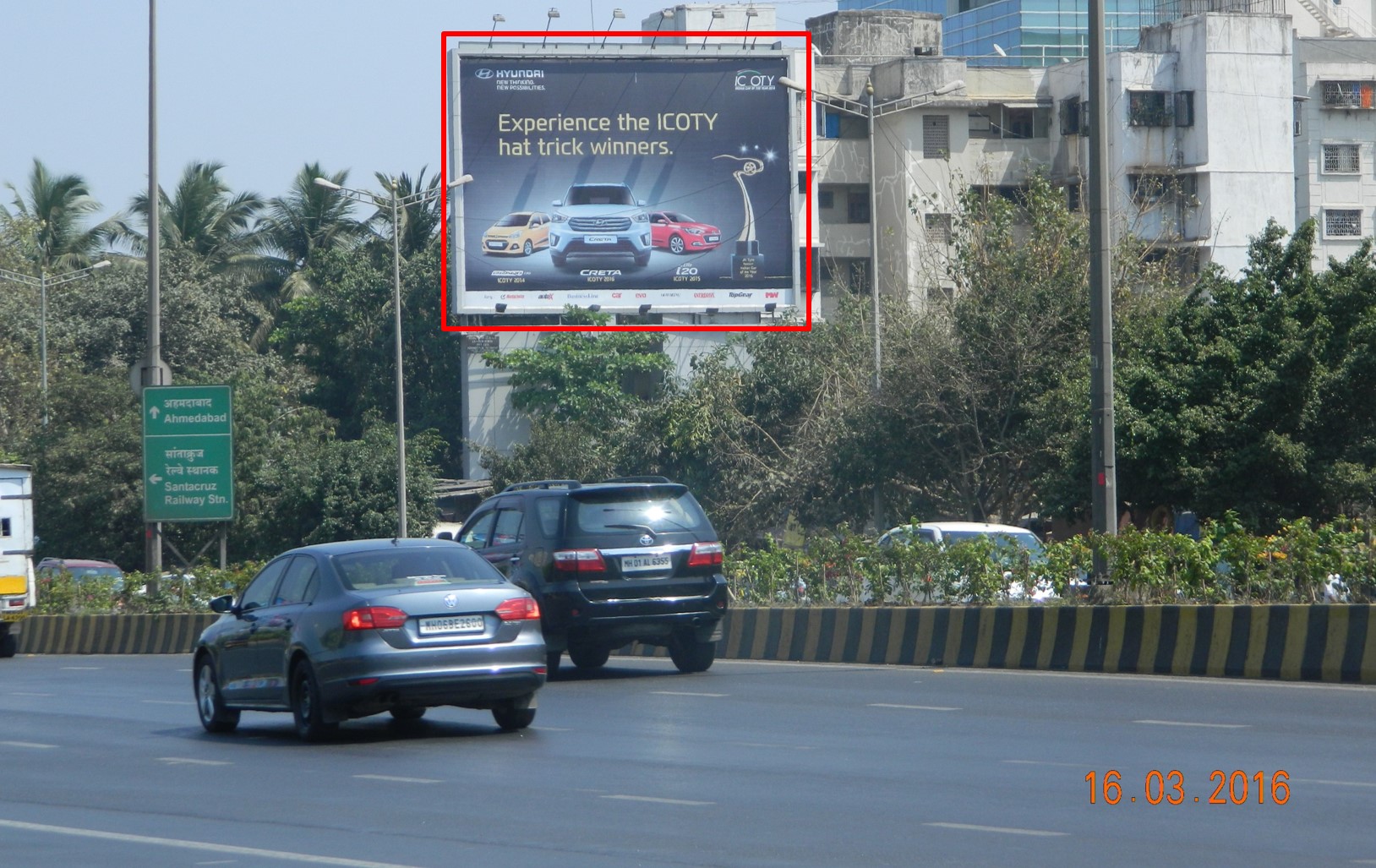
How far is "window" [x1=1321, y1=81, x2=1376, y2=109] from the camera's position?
201ft

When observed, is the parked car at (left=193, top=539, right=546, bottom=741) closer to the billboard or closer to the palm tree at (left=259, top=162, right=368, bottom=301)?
the billboard

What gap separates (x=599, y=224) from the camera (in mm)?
46750

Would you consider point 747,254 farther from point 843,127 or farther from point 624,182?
point 843,127

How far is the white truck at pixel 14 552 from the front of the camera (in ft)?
90.0

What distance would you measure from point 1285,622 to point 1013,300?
64.7 ft

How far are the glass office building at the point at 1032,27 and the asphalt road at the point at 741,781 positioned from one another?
6357 cm

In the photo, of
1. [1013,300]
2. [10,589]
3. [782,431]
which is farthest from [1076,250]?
[10,589]

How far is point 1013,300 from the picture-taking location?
33.8m

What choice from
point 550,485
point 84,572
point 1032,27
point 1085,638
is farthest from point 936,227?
point 1085,638

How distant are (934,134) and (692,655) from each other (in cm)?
→ 4527

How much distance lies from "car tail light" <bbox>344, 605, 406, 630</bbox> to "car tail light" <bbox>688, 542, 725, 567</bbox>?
4.79 m

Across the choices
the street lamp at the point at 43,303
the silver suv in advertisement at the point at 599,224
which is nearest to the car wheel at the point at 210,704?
the silver suv in advertisement at the point at 599,224
